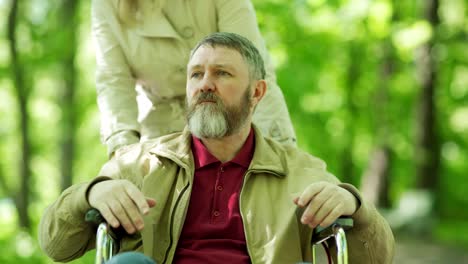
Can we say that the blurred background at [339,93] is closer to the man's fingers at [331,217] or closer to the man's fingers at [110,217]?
the man's fingers at [110,217]

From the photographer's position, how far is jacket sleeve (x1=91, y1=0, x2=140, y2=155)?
394 centimetres

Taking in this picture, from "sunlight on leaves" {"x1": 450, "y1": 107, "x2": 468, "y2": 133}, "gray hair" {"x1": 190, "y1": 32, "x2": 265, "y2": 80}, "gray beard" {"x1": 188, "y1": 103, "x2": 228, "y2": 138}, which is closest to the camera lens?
"gray beard" {"x1": 188, "y1": 103, "x2": 228, "y2": 138}

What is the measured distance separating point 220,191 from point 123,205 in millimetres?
556

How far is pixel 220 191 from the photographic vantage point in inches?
136

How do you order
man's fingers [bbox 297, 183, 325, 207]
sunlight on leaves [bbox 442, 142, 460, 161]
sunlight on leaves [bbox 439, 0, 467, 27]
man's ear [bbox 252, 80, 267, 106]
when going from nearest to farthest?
man's fingers [bbox 297, 183, 325, 207], man's ear [bbox 252, 80, 267, 106], sunlight on leaves [bbox 439, 0, 467, 27], sunlight on leaves [bbox 442, 142, 460, 161]

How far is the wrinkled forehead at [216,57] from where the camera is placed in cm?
354

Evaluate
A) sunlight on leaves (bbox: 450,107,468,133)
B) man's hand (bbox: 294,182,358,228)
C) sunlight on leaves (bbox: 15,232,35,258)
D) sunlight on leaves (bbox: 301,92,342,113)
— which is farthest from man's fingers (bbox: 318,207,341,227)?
sunlight on leaves (bbox: 450,107,468,133)

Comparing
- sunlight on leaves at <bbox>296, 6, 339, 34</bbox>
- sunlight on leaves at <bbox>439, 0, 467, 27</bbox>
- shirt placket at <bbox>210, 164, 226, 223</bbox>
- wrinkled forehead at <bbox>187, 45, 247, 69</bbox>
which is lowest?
sunlight on leaves at <bbox>439, 0, 467, 27</bbox>

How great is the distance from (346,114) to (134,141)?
16.3 m

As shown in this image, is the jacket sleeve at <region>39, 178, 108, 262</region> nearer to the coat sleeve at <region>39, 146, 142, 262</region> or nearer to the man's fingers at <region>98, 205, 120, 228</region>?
the coat sleeve at <region>39, 146, 142, 262</region>

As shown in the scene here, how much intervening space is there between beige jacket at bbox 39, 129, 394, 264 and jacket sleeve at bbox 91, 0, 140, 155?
338 millimetres

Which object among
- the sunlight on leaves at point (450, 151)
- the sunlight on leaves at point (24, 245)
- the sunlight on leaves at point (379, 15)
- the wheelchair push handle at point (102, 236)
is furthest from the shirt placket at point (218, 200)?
the sunlight on leaves at point (450, 151)

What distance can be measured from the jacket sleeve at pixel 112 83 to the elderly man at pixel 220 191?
0.26 metres

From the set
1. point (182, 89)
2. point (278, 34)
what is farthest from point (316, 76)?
point (182, 89)
